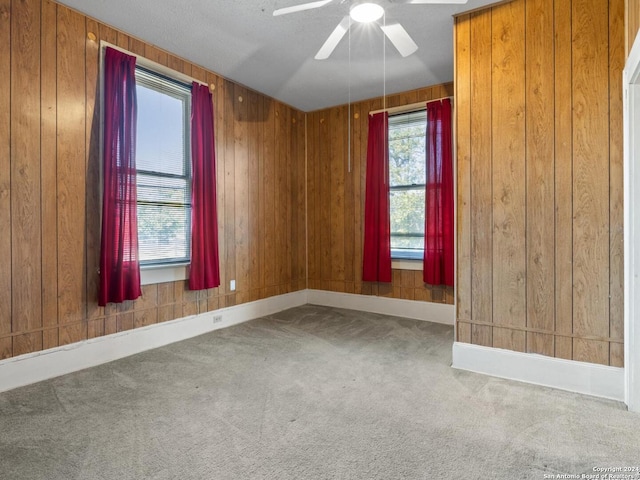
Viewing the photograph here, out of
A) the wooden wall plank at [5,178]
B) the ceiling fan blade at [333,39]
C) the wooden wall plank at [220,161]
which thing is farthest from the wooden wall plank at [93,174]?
the ceiling fan blade at [333,39]

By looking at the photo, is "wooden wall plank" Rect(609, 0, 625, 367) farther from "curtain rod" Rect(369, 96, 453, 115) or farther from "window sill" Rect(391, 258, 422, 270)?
"window sill" Rect(391, 258, 422, 270)

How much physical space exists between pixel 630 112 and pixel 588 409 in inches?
70.8

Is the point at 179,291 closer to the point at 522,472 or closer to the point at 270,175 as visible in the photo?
the point at 270,175

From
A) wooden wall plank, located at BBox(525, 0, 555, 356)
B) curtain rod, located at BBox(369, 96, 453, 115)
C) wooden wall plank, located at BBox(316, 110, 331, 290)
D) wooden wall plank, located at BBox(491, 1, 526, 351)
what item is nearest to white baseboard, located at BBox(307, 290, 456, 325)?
wooden wall plank, located at BBox(316, 110, 331, 290)

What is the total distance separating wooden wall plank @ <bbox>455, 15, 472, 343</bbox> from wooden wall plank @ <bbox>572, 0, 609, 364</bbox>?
0.68 m

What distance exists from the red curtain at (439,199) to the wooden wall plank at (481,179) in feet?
4.20

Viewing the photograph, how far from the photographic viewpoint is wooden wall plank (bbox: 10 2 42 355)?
2561 mm

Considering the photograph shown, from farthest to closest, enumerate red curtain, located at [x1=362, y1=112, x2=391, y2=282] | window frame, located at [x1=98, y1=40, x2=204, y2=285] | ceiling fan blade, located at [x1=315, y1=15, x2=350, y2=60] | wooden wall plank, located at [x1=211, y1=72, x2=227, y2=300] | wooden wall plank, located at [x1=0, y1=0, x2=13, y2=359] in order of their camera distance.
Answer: red curtain, located at [x1=362, y1=112, x2=391, y2=282] → wooden wall plank, located at [x1=211, y1=72, x2=227, y2=300] → window frame, located at [x1=98, y1=40, x2=204, y2=285] → ceiling fan blade, located at [x1=315, y1=15, x2=350, y2=60] → wooden wall plank, located at [x1=0, y1=0, x2=13, y2=359]

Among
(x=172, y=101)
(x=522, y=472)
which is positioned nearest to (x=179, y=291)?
(x=172, y=101)

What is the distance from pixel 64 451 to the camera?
179 cm

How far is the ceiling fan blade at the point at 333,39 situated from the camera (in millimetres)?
2904

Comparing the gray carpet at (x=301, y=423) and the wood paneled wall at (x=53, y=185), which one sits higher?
the wood paneled wall at (x=53, y=185)

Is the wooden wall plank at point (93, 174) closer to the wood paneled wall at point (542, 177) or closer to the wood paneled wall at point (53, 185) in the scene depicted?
the wood paneled wall at point (53, 185)

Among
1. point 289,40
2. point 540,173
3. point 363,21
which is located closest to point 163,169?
point 289,40
